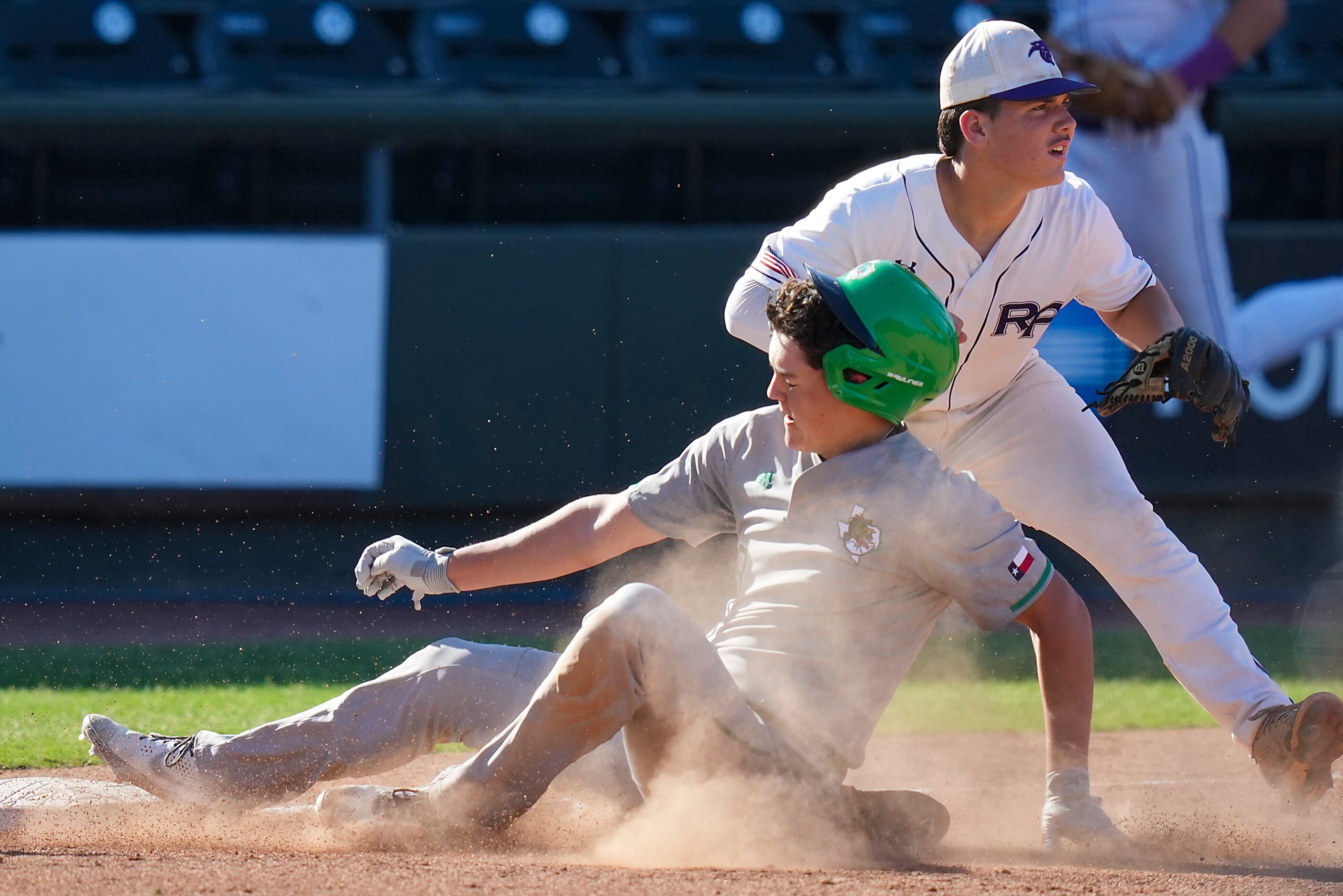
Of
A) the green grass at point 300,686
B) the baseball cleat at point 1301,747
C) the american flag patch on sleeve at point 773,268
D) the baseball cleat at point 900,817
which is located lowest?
the green grass at point 300,686

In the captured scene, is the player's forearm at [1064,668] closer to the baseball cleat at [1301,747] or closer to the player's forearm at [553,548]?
the baseball cleat at [1301,747]

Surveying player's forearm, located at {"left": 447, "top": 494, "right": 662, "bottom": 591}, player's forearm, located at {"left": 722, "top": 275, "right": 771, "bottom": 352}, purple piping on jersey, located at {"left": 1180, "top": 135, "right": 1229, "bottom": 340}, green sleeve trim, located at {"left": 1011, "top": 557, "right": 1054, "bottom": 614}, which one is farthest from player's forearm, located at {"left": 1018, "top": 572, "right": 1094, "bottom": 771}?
purple piping on jersey, located at {"left": 1180, "top": 135, "right": 1229, "bottom": 340}

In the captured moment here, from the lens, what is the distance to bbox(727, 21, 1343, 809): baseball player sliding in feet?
11.7

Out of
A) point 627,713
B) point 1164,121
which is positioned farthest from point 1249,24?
point 627,713

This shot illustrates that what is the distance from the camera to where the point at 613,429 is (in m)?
8.41

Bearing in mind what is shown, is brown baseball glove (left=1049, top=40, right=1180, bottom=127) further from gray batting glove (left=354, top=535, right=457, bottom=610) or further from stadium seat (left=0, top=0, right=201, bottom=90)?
stadium seat (left=0, top=0, right=201, bottom=90)

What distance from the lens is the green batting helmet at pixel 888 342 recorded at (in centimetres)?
296

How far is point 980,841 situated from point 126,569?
5.86 metres

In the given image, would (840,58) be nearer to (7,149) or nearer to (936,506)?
(7,149)

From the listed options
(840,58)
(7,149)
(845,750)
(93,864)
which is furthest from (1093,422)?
(7,149)

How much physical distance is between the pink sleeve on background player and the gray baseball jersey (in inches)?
38.3

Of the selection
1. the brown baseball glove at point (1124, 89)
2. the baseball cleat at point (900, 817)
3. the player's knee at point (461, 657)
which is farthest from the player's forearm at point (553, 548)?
the brown baseball glove at point (1124, 89)

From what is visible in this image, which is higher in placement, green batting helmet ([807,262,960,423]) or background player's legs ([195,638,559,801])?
green batting helmet ([807,262,960,423])

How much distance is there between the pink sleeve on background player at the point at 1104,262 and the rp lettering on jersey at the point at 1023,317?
127 mm
